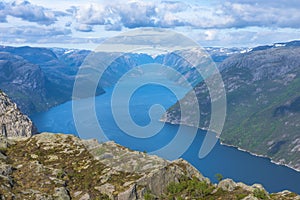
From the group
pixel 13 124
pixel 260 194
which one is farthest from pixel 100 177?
pixel 13 124

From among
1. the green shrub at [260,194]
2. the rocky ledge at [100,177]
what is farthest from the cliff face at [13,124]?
the green shrub at [260,194]

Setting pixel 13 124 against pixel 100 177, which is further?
pixel 13 124

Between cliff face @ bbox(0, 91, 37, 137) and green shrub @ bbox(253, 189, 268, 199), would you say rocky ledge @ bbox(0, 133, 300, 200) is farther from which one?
cliff face @ bbox(0, 91, 37, 137)

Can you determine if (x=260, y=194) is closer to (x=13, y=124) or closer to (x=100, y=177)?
(x=100, y=177)

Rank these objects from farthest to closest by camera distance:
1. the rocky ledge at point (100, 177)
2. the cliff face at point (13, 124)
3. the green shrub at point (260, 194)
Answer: the cliff face at point (13, 124), the rocky ledge at point (100, 177), the green shrub at point (260, 194)

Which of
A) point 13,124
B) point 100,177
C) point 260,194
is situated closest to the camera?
point 260,194

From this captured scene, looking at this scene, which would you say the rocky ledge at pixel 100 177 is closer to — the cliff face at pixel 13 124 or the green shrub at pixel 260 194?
the green shrub at pixel 260 194

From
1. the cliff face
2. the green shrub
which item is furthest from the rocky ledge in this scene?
the cliff face

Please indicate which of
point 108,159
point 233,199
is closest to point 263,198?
point 233,199

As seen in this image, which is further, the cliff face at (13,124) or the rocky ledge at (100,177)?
the cliff face at (13,124)
